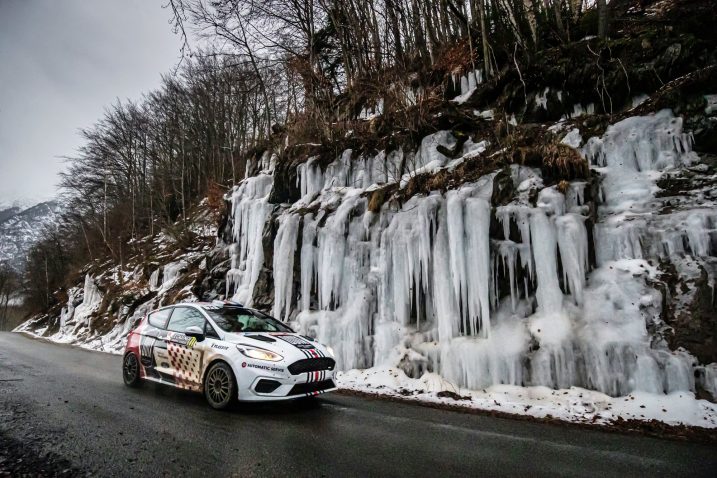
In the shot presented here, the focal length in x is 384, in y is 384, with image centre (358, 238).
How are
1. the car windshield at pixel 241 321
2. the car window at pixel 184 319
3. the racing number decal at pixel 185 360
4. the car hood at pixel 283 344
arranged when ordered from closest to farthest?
the car hood at pixel 283 344 → the racing number decal at pixel 185 360 → the car windshield at pixel 241 321 → the car window at pixel 184 319

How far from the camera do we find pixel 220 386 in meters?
5.00

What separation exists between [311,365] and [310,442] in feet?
4.51

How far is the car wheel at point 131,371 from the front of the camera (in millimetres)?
6480

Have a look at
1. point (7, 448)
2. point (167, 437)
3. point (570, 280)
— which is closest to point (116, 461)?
point (167, 437)

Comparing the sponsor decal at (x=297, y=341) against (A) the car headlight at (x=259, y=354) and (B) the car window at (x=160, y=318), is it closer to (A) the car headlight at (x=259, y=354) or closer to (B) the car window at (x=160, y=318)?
(A) the car headlight at (x=259, y=354)

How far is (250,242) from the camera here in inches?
529

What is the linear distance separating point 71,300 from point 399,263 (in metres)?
29.6

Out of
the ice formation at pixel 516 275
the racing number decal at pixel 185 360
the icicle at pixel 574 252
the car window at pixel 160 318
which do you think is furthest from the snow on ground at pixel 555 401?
the car window at pixel 160 318

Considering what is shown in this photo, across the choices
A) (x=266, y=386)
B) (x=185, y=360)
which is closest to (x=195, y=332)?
(x=185, y=360)

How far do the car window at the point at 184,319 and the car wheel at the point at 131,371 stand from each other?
43.1 inches

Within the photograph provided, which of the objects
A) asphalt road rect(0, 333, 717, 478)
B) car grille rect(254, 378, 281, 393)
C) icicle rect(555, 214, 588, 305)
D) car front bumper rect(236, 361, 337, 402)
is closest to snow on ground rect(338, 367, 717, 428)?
asphalt road rect(0, 333, 717, 478)

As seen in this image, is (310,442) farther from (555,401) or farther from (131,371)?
(131,371)

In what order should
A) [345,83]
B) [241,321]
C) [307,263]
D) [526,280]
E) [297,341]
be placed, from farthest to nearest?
[345,83] < [307,263] < [526,280] < [241,321] < [297,341]

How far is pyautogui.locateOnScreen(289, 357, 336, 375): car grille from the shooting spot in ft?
15.8
